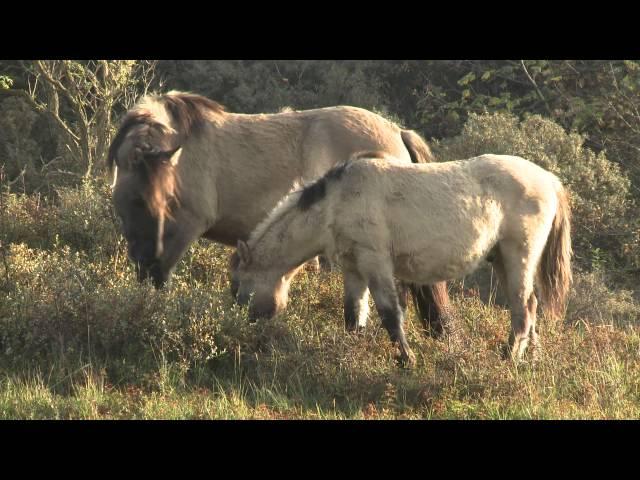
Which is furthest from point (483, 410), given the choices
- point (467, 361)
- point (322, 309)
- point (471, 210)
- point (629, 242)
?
point (629, 242)

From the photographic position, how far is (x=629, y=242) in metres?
10.5

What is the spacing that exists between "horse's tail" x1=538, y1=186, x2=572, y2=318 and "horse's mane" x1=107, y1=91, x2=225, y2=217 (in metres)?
3.35

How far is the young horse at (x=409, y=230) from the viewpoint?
22.6 feet

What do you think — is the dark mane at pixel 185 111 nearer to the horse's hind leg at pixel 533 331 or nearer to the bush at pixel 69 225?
the bush at pixel 69 225

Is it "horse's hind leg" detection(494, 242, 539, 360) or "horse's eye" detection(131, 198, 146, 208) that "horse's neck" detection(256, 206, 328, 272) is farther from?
"horse's hind leg" detection(494, 242, 539, 360)

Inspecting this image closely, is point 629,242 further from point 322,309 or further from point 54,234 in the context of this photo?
point 54,234

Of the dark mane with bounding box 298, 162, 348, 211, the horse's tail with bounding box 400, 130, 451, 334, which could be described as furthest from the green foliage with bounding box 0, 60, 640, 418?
the dark mane with bounding box 298, 162, 348, 211

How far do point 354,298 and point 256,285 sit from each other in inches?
32.2

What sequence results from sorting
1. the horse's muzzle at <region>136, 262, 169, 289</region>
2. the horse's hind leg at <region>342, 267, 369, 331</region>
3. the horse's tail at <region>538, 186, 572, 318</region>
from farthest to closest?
the horse's muzzle at <region>136, 262, 169, 289</region> < the horse's tail at <region>538, 186, 572, 318</region> < the horse's hind leg at <region>342, 267, 369, 331</region>

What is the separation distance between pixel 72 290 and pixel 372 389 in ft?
8.91

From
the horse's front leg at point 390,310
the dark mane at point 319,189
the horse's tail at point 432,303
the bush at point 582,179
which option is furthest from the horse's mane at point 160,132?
the bush at point 582,179

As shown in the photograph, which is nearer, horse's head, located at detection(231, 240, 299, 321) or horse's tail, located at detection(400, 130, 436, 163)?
horse's head, located at detection(231, 240, 299, 321)

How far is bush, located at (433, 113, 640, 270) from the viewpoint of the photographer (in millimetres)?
10594

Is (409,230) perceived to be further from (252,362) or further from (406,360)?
(252,362)
